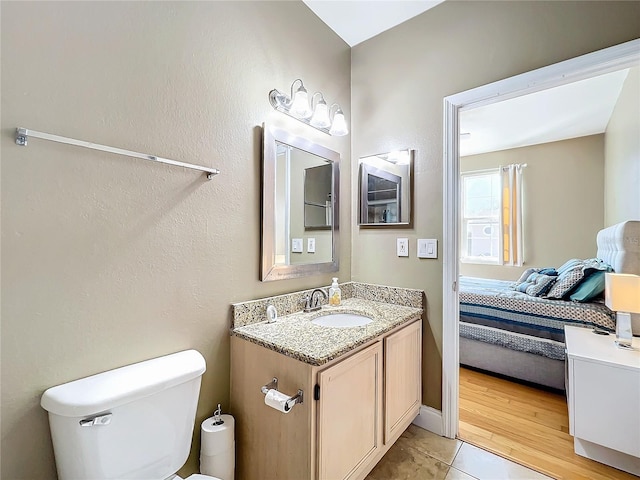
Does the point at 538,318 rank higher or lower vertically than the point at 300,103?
lower

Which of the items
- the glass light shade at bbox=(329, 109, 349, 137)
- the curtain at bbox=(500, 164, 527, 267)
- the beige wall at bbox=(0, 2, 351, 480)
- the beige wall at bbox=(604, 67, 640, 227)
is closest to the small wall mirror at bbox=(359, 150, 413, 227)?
the glass light shade at bbox=(329, 109, 349, 137)

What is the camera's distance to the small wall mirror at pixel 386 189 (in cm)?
189

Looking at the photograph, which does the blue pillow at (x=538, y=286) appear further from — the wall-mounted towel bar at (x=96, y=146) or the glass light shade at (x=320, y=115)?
the wall-mounted towel bar at (x=96, y=146)

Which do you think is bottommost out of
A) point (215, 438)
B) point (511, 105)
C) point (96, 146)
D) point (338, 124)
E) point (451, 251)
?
point (215, 438)

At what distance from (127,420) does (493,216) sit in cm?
508

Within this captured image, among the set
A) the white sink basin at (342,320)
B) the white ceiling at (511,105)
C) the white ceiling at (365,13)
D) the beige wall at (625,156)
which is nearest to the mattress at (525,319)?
the beige wall at (625,156)

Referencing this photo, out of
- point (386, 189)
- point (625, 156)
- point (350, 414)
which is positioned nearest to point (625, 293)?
point (386, 189)

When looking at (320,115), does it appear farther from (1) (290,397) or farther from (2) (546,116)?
(2) (546,116)

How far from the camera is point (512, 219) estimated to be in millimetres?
4320

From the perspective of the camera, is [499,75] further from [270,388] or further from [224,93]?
[270,388]

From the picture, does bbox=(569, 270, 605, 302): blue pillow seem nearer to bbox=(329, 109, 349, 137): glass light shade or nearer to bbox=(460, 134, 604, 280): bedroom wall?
bbox=(460, 134, 604, 280): bedroom wall

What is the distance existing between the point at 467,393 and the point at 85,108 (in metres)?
2.85

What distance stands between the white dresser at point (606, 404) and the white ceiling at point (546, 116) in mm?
2170

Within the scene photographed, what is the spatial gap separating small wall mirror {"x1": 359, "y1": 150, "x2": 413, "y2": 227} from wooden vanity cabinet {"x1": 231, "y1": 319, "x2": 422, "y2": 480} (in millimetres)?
813
